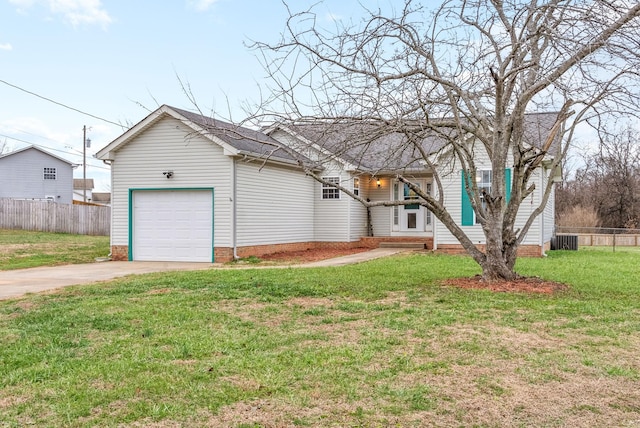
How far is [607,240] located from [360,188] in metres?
13.8

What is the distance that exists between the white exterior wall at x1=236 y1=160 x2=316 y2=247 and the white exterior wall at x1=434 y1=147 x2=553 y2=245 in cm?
463

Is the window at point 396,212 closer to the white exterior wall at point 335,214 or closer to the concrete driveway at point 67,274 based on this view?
the white exterior wall at point 335,214

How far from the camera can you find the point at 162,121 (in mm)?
15844

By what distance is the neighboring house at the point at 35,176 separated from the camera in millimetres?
40062

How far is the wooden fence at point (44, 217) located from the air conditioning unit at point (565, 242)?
23.3 metres

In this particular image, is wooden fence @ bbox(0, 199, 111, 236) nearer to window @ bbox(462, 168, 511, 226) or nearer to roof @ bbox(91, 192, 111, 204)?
window @ bbox(462, 168, 511, 226)

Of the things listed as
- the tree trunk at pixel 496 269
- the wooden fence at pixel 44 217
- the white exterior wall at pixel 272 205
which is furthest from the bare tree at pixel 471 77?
the wooden fence at pixel 44 217

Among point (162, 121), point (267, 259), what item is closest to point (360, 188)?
point (267, 259)

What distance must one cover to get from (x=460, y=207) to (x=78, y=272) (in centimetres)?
1161

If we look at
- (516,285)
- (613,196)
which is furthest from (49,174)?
(516,285)

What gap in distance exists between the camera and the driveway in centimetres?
1050

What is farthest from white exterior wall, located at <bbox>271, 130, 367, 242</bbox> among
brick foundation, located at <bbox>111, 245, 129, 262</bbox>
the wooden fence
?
the wooden fence

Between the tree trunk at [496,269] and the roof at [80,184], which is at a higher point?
the roof at [80,184]

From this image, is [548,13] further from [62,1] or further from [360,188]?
[62,1]
